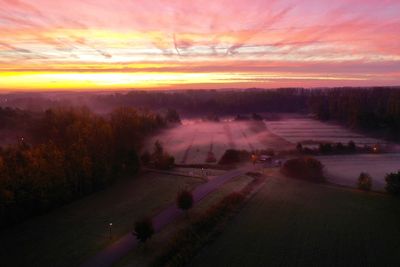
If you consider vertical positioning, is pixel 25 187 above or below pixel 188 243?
above

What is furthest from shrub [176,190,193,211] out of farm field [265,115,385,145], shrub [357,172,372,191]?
farm field [265,115,385,145]

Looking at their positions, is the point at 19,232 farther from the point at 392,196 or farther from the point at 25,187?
the point at 392,196

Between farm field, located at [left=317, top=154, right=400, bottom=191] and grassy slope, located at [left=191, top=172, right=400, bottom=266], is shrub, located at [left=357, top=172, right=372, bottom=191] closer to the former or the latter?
grassy slope, located at [left=191, top=172, right=400, bottom=266]

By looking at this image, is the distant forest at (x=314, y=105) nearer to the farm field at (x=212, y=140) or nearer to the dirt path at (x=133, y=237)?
the farm field at (x=212, y=140)

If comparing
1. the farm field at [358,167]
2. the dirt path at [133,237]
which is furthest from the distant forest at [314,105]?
the dirt path at [133,237]

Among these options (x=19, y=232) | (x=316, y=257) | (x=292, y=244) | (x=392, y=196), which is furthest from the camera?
(x=392, y=196)

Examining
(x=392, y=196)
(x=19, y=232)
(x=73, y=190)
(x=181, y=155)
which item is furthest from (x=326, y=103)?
(x=19, y=232)
